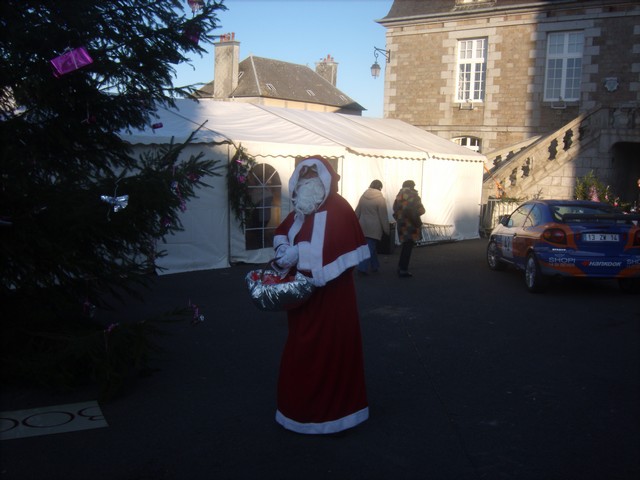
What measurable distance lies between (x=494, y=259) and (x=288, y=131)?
16.3 ft

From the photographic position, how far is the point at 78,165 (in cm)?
579

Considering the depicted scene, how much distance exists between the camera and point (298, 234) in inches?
189

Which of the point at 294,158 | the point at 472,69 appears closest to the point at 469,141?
the point at 472,69

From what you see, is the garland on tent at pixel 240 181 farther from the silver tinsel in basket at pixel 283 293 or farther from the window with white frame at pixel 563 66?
the window with white frame at pixel 563 66

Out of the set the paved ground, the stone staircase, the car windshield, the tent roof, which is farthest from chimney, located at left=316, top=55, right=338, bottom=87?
the paved ground

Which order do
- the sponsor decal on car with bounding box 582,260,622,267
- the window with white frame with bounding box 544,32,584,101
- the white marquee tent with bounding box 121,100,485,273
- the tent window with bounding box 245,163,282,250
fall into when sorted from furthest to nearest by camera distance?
the window with white frame with bounding box 544,32,584,101
the tent window with bounding box 245,163,282,250
the white marquee tent with bounding box 121,100,485,273
the sponsor decal on car with bounding box 582,260,622,267

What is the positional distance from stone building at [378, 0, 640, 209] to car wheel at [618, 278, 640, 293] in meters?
10.6

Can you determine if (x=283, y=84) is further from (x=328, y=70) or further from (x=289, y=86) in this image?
(x=328, y=70)

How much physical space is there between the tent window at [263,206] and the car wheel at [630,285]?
6.43 meters

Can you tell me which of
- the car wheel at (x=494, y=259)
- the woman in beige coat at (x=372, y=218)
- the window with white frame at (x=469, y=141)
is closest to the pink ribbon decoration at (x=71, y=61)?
the woman in beige coat at (x=372, y=218)

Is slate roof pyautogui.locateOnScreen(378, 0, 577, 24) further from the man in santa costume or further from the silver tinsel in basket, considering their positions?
the silver tinsel in basket

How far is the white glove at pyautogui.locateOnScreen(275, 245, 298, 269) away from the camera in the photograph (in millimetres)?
4684

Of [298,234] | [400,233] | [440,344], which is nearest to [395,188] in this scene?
[400,233]

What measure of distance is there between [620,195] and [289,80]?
30192 mm
